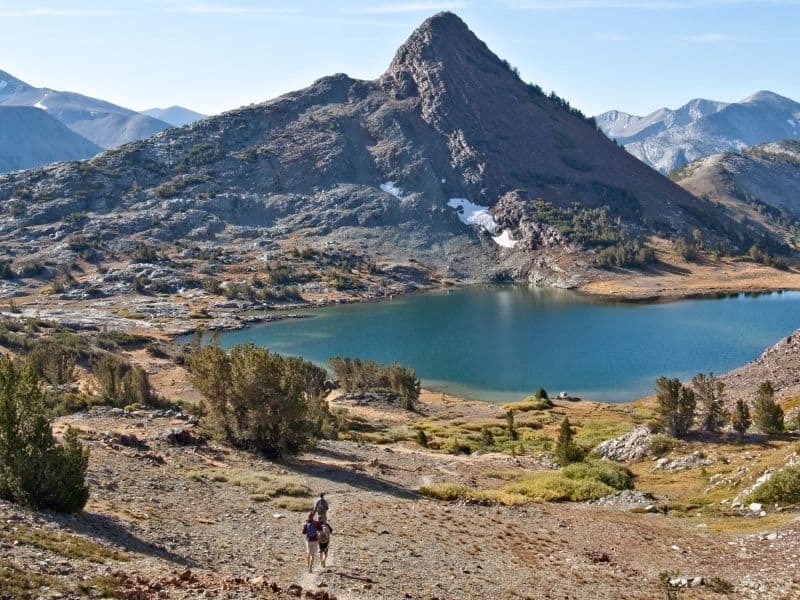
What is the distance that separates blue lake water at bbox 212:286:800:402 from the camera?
86812 mm

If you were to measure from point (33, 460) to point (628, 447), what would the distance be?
35703 millimetres

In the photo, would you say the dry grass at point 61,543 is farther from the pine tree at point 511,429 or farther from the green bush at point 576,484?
the pine tree at point 511,429

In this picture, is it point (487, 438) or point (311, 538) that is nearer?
point (311, 538)

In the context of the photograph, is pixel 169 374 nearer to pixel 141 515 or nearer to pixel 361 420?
pixel 361 420

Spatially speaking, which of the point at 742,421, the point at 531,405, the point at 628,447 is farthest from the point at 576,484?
the point at 531,405

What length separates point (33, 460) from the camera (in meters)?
20.3

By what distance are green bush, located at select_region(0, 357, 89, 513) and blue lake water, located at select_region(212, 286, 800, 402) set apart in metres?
61.4

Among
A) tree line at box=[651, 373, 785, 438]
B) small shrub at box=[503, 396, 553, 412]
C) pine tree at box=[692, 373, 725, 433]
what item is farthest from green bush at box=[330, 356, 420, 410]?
tree line at box=[651, 373, 785, 438]

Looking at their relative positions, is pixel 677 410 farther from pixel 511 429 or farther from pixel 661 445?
pixel 511 429

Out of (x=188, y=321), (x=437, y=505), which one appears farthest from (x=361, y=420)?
(x=188, y=321)

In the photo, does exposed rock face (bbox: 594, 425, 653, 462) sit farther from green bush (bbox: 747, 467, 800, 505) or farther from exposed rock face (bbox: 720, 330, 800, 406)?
exposed rock face (bbox: 720, 330, 800, 406)

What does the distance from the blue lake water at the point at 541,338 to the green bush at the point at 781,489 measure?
159 ft

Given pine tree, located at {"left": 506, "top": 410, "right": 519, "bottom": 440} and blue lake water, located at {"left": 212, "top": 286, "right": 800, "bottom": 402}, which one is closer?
pine tree, located at {"left": 506, "top": 410, "right": 519, "bottom": 440}

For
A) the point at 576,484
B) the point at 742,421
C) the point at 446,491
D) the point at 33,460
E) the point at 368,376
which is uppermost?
the point at 33,460
